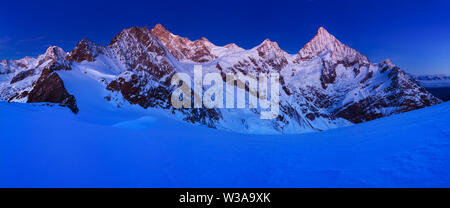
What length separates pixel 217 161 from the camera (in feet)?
25.9

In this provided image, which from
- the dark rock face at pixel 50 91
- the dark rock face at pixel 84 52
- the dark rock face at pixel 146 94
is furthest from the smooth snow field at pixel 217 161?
the dark rock face at pixel 84 52

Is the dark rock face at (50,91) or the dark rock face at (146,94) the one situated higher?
the dark rock face at (146,94)

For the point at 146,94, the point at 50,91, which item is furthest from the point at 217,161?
the point at 146,94

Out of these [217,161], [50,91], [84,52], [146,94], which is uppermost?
[84,52]

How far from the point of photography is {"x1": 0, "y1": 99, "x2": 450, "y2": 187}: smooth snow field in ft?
18.0

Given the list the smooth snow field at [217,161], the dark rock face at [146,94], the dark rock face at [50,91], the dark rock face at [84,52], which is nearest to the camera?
the smooth snow field at [217,161]

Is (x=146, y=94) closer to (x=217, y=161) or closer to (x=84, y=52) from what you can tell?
(x=84, y=52)

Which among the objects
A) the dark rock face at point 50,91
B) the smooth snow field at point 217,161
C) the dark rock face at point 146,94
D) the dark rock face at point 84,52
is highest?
the dark rock face at point 84,52

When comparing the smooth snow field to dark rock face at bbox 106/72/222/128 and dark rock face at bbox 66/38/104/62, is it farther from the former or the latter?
dark rock face at bbox 66/38/104/62

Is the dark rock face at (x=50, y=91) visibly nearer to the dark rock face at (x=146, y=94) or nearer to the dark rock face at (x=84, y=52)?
the dark rock face at (x=146, y=94)

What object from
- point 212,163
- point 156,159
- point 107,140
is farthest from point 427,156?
point 107,140

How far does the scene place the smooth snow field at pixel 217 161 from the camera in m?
5.50
